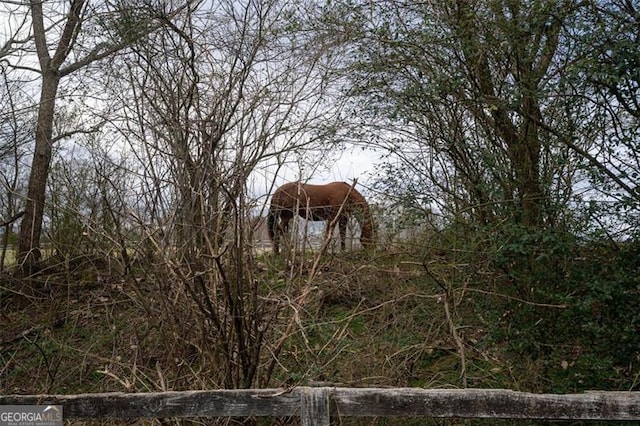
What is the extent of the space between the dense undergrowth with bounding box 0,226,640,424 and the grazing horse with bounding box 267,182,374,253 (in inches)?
9.9

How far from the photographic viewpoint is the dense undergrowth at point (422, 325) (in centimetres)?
427

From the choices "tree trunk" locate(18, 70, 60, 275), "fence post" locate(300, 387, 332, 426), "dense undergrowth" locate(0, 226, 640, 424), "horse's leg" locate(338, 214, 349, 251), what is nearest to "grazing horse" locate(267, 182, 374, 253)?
"horse's leg" locate(338, 214, 349, 251)

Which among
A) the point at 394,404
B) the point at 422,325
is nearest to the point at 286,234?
the point at 394,404

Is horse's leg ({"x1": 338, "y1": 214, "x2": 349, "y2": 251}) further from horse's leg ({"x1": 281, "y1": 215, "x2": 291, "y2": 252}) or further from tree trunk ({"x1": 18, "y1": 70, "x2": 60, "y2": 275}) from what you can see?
tree trunk ({"x1": 18, "y1": 70, "x2": 60, "y2": 275})

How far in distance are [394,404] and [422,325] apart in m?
2.38

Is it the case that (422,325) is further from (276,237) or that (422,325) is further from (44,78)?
(44,78)

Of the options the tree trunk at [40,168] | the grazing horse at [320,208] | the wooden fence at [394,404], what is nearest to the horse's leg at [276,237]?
the grazing horse at [320,208]

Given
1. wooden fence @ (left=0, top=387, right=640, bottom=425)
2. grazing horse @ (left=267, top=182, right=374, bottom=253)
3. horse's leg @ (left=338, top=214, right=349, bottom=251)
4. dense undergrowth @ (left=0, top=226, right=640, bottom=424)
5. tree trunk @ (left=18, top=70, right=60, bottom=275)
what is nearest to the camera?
wooden fence @ (left=0, top=387, right=640, bottom=425)

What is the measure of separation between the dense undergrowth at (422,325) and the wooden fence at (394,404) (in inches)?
21.3

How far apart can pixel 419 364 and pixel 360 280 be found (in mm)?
1130

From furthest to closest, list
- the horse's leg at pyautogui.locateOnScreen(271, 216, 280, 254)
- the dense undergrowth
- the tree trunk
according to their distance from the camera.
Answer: the tree trunk → the horse's leg at pyautogui.locateOnScreen(271, 216, 280, 254) → the dense undergrowth

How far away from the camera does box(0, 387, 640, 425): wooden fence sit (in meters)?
3.28

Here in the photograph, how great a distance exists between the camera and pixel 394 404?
3367mm

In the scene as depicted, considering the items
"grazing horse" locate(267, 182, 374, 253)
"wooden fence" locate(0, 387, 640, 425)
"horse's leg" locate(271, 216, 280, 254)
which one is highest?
"grazing horse" locate(267, 182, 374, 253)
